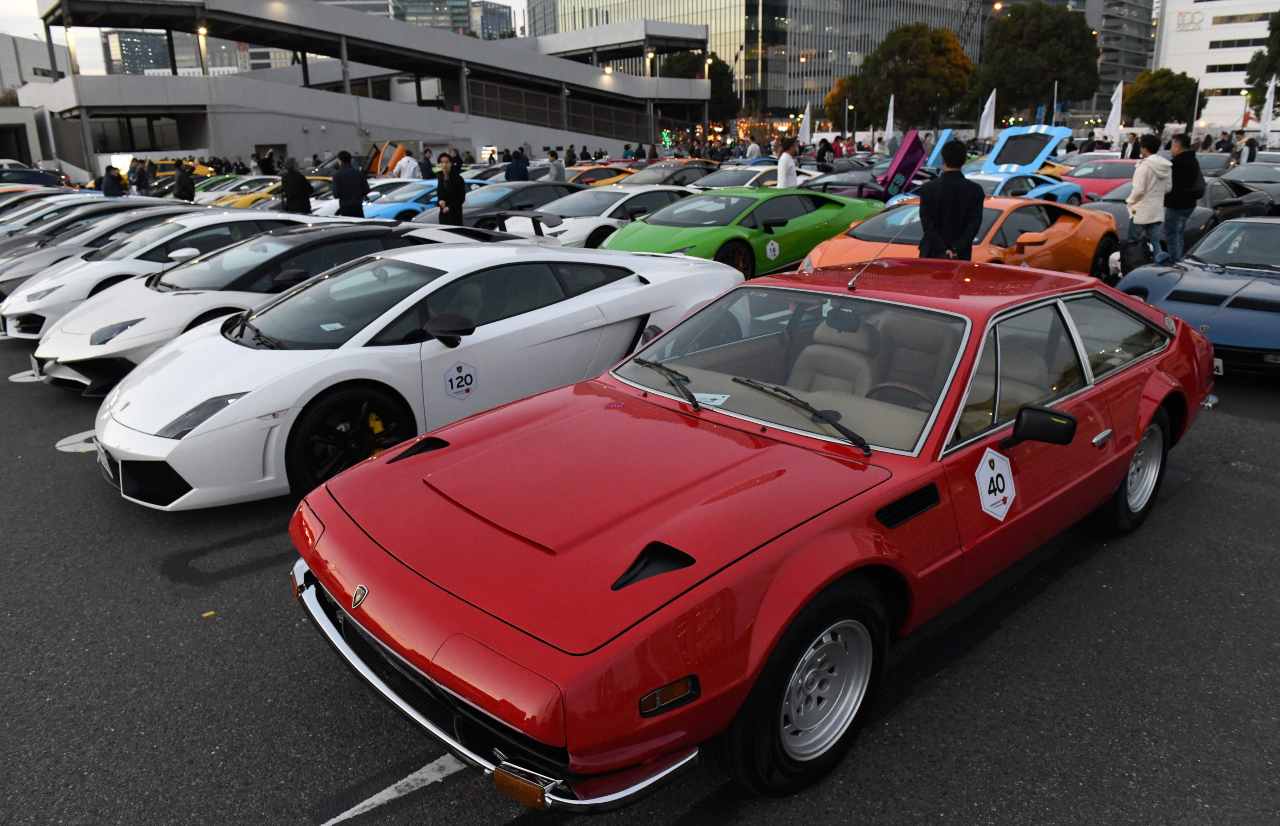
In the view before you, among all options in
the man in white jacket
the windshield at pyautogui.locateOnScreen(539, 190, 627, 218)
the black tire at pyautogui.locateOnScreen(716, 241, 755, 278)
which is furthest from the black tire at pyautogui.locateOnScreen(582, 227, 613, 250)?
the man in white jacket

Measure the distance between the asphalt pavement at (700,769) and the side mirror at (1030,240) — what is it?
442 centimetres

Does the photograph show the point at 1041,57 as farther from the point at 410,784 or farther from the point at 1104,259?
the point at 410,784

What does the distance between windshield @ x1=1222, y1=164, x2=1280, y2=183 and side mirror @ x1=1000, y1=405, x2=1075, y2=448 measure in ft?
54.0

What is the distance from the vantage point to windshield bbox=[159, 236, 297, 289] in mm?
7004

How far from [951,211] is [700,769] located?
6.32 metres

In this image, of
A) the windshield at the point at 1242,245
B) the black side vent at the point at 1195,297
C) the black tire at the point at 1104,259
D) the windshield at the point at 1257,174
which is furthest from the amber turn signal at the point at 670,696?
the windshield at the point at 1257,174

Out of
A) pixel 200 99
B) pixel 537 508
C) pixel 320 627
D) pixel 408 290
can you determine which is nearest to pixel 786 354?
pixel 537 508

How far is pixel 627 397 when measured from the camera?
11.4ft

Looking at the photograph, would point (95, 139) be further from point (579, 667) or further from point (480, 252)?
point (579, 667)

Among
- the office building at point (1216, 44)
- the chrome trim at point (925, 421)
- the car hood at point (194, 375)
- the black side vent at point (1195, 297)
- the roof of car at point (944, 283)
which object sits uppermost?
the office building at point (1216, 44)

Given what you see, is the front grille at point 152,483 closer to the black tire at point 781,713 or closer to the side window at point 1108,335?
the black tire at point 781,713

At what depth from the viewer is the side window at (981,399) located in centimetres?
304

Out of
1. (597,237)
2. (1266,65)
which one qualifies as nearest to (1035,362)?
(597,237)

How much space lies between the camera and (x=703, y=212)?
10.5 meters
